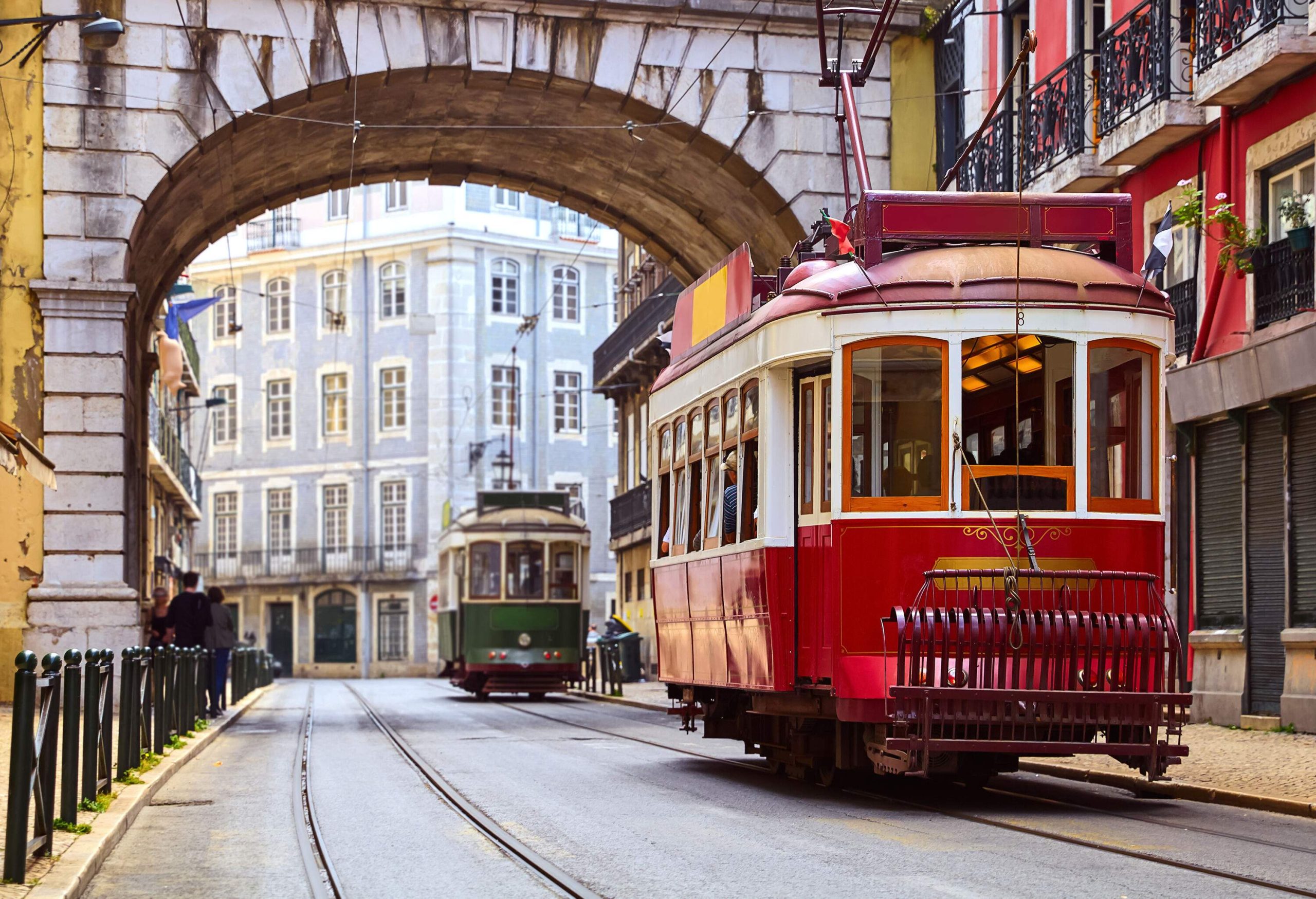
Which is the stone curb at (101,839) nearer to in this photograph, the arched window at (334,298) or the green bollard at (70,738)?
the green bollard at (70,738)

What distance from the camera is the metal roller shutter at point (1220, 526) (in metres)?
18.5

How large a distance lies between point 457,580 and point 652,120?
1260 cm

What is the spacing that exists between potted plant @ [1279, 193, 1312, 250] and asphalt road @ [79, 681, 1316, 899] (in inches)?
224

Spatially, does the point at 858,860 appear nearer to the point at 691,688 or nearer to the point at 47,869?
the point at 47,869

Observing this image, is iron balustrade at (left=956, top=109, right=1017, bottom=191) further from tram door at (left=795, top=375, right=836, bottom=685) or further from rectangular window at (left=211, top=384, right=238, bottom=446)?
rectangular window at (left=211, top=384, right=238, bottom=446)

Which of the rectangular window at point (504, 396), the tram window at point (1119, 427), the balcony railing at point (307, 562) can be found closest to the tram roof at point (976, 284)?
the tram window at point (1119, 427)

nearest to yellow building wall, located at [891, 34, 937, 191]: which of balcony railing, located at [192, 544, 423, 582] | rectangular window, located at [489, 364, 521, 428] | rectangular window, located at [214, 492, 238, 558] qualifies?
rectangular window, located at [489, 364, 521, 428]

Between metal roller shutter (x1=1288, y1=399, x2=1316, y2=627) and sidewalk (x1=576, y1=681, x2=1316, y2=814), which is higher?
metal roller shutter (x1=1288, y1=399, x2=1316, y2=627)

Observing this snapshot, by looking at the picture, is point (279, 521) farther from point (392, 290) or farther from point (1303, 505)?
point (1303, 505)

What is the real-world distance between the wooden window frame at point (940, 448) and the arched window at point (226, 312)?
55676 mm

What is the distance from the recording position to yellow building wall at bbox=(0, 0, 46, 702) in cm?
2031

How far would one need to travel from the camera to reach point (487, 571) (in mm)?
31594

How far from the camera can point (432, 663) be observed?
59.8 m

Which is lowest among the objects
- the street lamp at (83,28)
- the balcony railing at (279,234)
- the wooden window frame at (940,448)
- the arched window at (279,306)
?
the wooden window frame at (940,448)
